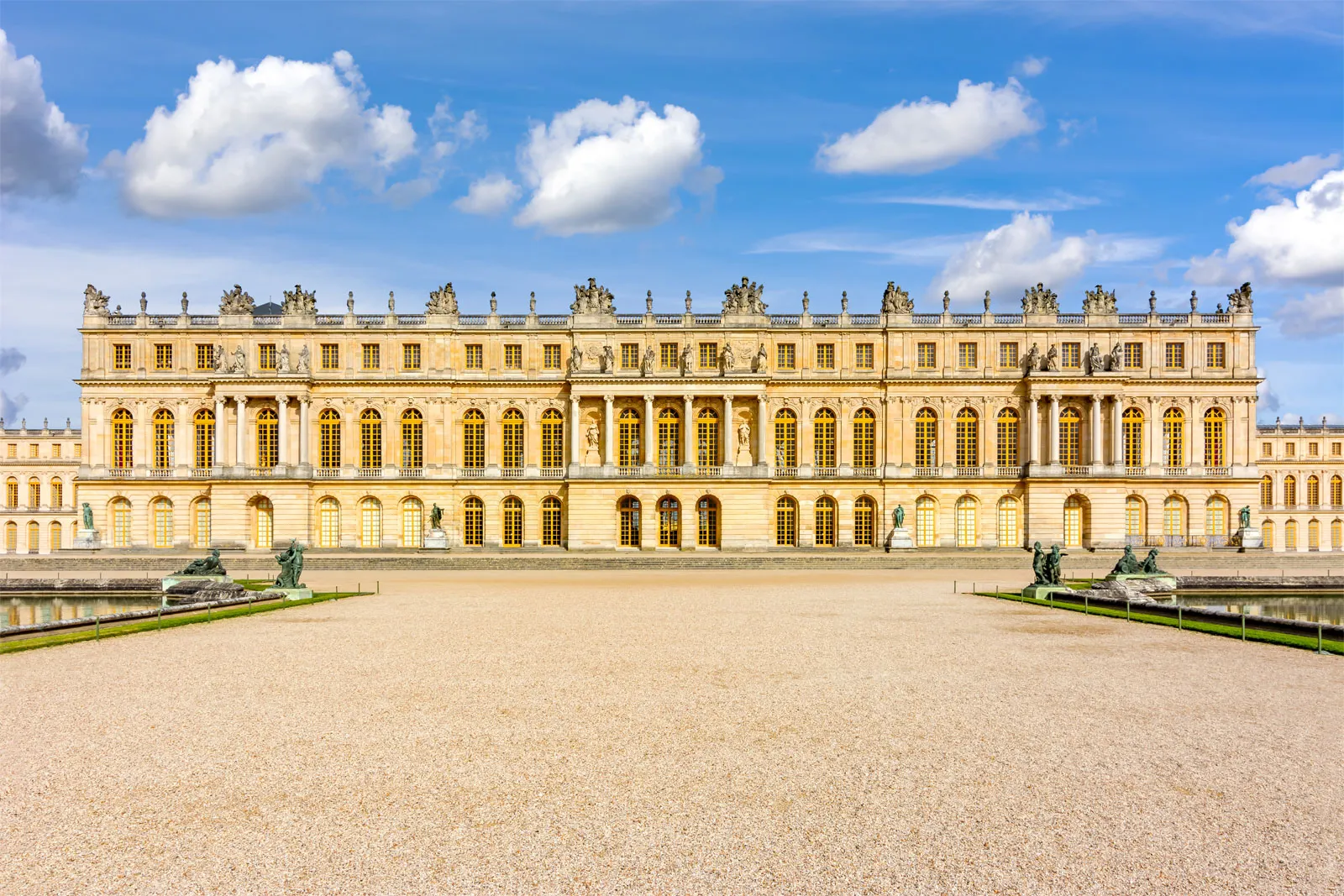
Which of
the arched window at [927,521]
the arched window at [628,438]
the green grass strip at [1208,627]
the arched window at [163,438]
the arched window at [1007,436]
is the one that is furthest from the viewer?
the arched window at [163,438]

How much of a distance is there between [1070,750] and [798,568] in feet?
109

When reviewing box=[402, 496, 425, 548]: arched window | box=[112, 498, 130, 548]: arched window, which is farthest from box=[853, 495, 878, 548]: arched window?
box=[112, 498, 130, 548]: arched window

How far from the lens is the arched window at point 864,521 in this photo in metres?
56.1

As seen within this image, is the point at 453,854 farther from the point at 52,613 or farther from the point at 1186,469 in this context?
the point at 1186,469

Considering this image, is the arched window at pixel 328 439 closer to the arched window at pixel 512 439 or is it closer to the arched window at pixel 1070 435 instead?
the arched window at pixel 512 439

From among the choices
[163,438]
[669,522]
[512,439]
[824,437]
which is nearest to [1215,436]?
[824,437]

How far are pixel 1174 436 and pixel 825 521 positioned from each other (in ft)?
63.6

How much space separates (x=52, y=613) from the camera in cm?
2627

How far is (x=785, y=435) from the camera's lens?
5647 cm

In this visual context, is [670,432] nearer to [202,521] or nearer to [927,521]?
[927,521]

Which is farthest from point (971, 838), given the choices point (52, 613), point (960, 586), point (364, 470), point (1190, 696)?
point (364, 470)

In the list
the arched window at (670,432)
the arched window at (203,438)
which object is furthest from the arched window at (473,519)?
the arched window at (203,438)

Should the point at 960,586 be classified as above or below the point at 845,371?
below

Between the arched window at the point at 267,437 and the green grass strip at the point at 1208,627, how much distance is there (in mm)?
40846
